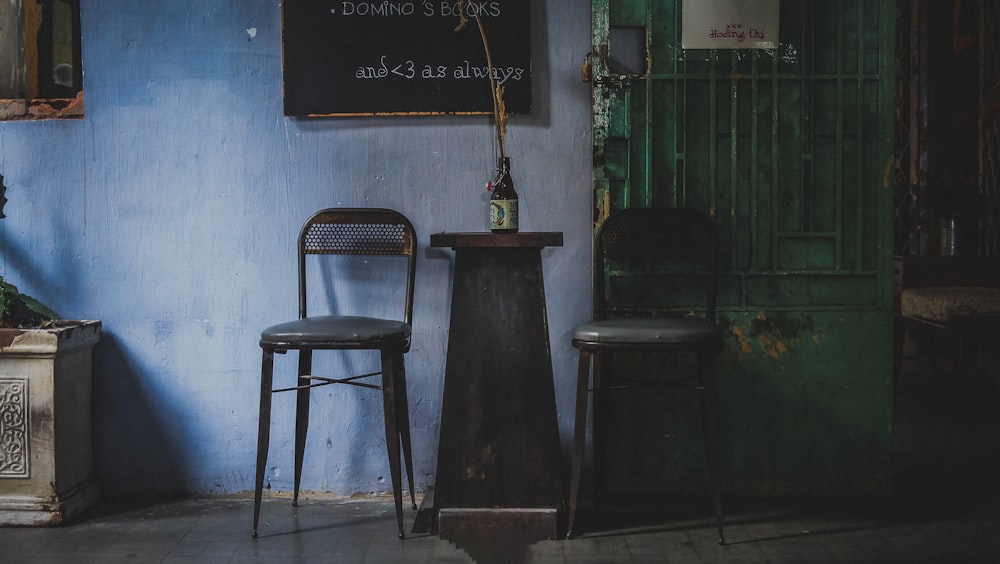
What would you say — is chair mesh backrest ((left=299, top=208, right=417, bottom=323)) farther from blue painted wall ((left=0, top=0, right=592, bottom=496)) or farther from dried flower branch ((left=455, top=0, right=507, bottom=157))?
dried flower branch ((left=455, top=0, right=507, bottom=157))

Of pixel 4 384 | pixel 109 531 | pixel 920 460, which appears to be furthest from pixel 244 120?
pixel 920 460

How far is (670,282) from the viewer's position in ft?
10.1

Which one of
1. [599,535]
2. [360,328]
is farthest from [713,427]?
[360,328]

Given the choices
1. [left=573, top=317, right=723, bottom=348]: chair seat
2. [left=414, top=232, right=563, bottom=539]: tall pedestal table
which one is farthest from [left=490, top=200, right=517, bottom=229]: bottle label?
[left=573, top=317, right=723, bottom=348]: chair seat

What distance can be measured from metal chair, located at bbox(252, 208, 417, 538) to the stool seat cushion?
10.2 feet

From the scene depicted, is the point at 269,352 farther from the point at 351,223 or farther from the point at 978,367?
the point at 978,367

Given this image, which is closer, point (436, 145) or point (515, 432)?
point (515, 432)

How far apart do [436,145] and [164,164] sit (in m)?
0.99

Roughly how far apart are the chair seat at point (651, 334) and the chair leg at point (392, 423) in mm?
585

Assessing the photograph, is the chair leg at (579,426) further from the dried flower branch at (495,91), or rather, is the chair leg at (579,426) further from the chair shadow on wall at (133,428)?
the chair shadow on wall at (133,428)

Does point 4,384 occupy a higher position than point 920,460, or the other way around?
point 4,384

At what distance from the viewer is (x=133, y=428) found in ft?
10.5

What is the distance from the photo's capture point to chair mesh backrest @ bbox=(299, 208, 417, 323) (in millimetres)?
3027

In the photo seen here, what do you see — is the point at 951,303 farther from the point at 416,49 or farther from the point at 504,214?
the point at 416,49
